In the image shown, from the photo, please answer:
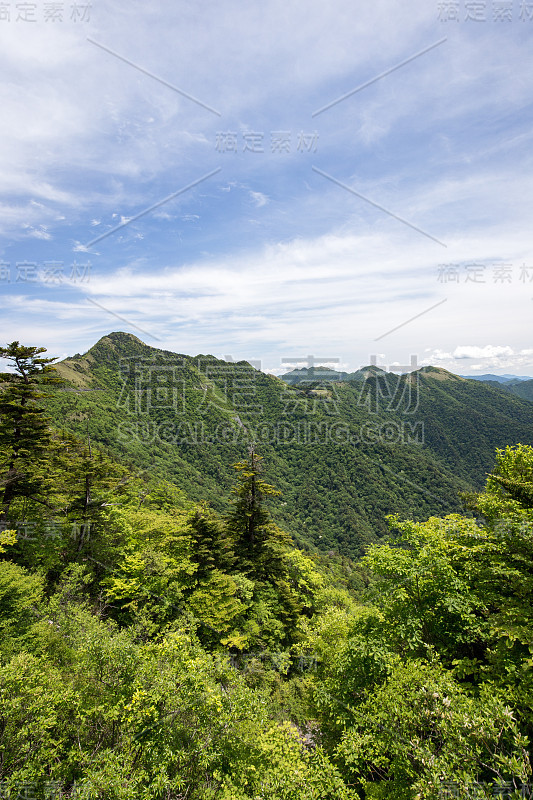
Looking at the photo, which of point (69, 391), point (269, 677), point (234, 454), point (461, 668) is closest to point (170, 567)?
point (269, 677)

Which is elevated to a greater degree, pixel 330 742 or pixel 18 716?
pixel 18 716

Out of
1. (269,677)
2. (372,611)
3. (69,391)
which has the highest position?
(69,391)

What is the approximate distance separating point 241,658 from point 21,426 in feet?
56.9

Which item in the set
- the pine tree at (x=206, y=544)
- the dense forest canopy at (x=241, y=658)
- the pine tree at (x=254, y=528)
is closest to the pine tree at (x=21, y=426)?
the dense forest canopy at (x=241, y=658)

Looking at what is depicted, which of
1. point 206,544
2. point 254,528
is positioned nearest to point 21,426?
point 206,544

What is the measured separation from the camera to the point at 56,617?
1455 cm

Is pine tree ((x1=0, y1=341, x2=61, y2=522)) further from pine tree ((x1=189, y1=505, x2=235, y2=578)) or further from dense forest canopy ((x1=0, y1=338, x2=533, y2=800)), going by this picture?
pine tree ((x1=189, y1=505, x2=235, y2=578))

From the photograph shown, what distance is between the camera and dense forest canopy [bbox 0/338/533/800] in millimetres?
7094

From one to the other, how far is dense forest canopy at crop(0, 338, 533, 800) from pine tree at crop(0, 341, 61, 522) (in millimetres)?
105

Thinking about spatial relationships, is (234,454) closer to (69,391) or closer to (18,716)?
(69,391)

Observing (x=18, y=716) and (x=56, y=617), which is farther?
(x=56, y=617)

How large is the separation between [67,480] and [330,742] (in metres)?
20.3

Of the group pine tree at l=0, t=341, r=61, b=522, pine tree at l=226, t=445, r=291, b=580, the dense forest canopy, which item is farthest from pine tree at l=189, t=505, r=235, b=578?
pine tree at l=0, t=341, r=61, b=522

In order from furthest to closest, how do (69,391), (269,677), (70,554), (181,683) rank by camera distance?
(69,391) → (70,554) → (269,677) → (181,683)
